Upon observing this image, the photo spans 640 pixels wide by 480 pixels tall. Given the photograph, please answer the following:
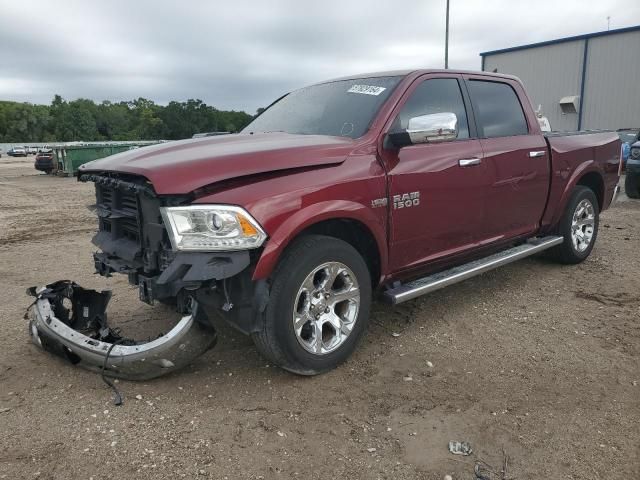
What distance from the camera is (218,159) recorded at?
296 centimetres

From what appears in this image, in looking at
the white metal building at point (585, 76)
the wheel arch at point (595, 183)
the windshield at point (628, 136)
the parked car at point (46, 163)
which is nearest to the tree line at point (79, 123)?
the parked car at point (46, 163)

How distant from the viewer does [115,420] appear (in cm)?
287

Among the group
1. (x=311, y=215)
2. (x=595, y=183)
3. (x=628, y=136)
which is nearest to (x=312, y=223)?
(x=311, y=215)

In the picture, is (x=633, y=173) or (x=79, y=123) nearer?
(x=633, y=173)

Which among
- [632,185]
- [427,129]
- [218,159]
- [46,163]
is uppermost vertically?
→ [427,129]

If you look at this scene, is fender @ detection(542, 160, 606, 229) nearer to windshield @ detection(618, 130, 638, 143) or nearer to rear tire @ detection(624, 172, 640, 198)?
rear tire @ detection(624, 172, 640, 198)

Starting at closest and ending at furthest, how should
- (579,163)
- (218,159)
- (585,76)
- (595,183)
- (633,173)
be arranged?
1. (218,159)
2. (579,163)
3. (595,183)
4. (633,173)
5. (585,76)

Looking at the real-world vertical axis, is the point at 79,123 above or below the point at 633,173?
above

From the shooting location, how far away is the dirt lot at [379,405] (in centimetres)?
251

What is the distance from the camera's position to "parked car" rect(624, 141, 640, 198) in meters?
10.5

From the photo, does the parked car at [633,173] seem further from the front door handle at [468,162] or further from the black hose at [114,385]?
the black hose at [114,385]

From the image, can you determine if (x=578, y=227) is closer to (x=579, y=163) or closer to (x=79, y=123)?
(x=579, y=163)

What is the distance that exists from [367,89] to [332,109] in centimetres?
30

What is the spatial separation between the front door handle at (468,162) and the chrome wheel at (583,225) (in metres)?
1.95
